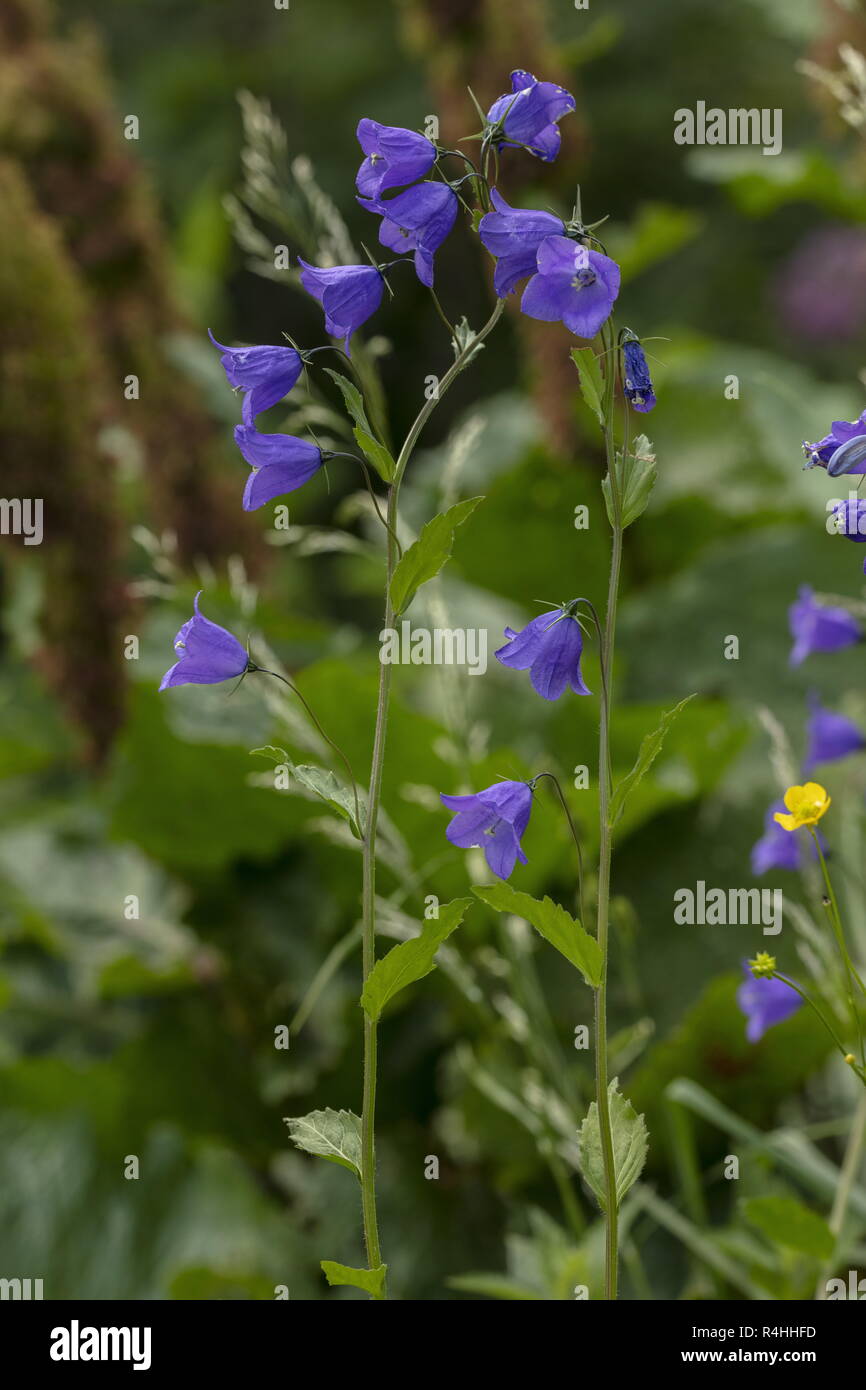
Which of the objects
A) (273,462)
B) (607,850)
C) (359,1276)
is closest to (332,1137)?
(359,1276)

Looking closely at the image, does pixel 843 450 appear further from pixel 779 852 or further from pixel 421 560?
pixel 779 852

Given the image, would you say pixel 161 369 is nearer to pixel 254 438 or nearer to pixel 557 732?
pixel 557 732

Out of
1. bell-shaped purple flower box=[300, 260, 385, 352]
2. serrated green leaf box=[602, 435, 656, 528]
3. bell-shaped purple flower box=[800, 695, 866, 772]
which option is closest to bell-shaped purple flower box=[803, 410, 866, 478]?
serrated green leaf box=[602, 435, 656, 528]

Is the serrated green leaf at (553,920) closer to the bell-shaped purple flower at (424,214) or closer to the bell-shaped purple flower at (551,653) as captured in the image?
the bell-shaped purple flower at (551,653)

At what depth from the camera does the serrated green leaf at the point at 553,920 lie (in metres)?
0.46

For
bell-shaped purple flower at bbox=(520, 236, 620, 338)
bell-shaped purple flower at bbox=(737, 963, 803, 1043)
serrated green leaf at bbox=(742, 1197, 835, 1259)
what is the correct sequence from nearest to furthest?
bell-shaped purple flower at bbox=(520, 236, 620, 338), serrated green leaf at bbox=(742, 1197, 835, 1259), bell-shaped purple flower at bbox=(737, 963, 803, 1043)

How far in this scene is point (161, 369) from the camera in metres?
1.47

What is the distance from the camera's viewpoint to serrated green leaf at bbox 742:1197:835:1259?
0.60 meters

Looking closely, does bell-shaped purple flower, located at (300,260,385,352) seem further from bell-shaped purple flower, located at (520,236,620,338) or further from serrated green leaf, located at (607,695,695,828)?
serrated green leaf, located at (607,695,695,828)

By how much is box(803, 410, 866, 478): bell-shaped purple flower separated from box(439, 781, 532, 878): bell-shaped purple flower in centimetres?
17

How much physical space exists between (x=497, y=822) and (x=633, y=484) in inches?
5.4

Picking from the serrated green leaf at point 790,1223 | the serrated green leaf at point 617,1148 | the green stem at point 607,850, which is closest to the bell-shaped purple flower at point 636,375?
the green stem at point 607,850

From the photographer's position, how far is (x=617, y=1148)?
0.51 meters

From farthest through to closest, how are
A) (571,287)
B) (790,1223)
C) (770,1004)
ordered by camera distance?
(770,1004)
(790,1223)
(571,287)
